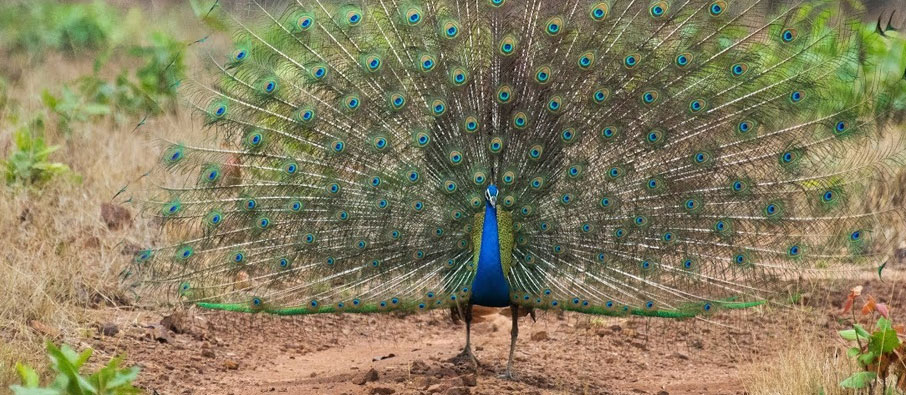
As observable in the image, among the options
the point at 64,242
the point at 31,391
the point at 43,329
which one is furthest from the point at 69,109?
the point at 31,391


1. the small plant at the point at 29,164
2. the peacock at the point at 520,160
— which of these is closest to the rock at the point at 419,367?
the peacock at the point at 520,160

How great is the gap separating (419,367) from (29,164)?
3.77 meters

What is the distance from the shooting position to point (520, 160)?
5.93m

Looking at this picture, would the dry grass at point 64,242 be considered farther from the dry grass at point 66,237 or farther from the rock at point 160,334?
the rock at point 160,334

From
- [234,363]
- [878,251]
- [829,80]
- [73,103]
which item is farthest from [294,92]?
[73,103]

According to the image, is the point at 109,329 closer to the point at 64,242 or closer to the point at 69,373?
the point at 64,242

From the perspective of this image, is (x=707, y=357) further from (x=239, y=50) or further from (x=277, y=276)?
(x=239, y=50)

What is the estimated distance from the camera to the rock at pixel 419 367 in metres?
6.33

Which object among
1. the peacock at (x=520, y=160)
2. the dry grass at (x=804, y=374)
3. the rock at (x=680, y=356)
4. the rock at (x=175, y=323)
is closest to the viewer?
the dry grass at (x=804, y=374)

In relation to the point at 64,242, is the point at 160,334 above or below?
below

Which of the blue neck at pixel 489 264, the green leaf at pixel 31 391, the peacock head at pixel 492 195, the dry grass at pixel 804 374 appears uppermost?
the peacock head at pixel 492 195

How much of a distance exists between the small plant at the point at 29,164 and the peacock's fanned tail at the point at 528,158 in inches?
109

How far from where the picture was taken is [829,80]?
5750 mm

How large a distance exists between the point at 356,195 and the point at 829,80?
2579 mm
